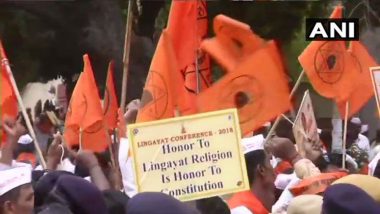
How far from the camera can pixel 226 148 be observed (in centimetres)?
454

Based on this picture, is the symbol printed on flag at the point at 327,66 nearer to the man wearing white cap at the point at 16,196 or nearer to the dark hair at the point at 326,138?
the dark hair at the point at 326,138

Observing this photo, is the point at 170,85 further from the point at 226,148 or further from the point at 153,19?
the point at 153,19

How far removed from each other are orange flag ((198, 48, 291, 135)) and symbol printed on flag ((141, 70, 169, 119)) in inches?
7.6

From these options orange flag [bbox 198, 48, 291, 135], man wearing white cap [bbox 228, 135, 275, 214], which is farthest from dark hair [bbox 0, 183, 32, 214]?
orange flag [bbox 198, 48, 291, 135]

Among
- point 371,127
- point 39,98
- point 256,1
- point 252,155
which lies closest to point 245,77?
point 252,155

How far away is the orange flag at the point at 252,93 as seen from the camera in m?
5.41

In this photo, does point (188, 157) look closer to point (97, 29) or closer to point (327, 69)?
point (327, 69)

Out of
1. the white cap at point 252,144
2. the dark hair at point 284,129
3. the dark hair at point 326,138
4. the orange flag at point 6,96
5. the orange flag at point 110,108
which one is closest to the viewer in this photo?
the white cap at point 252,144

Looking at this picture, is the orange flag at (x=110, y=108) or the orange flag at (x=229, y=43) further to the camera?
the orange flag at (x=110, y=108)

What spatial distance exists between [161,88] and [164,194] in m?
2.41

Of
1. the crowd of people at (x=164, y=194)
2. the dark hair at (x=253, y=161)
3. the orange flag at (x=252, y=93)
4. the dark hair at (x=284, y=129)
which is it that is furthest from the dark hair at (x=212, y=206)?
the dark hair at (x=284, y=129)

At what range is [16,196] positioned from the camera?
4070mm

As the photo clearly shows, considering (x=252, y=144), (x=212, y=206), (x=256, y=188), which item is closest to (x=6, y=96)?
(x=252, y=144)

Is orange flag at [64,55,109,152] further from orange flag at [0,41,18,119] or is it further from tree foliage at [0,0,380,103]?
tree foliage at [0,0,380,103]
